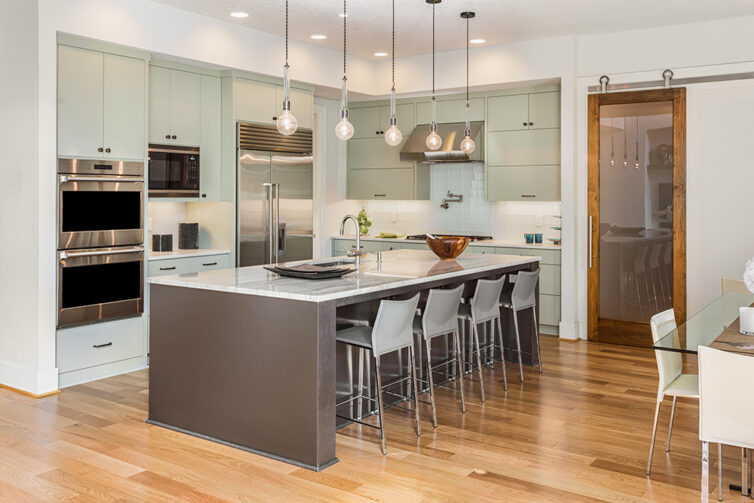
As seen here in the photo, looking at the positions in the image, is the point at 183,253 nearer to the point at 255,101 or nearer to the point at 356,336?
the point at 255,101

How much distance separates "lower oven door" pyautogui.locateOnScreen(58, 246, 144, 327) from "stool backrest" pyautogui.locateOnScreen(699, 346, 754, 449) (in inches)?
165

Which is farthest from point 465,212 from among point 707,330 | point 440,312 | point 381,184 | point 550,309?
point 707,330

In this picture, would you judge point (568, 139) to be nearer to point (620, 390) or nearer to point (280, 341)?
point (620, 390)

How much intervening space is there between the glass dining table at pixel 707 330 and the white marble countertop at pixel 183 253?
402cm

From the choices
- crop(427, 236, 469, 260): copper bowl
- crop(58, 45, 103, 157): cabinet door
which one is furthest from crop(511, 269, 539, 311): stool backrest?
crop(58, 45, 103, 157): cabinet door

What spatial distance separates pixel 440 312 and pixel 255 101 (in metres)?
3.23

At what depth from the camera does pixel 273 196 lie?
22.4ft

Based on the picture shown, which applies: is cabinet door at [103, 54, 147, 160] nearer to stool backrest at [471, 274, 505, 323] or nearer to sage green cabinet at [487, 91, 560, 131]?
stool backrest at [471, 274, 505, 323]

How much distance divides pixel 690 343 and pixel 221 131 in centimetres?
464

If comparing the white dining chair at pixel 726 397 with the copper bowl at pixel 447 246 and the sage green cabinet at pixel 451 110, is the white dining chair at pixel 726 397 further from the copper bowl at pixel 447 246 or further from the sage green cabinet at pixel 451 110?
the sage green cabinet at pixel 451 110

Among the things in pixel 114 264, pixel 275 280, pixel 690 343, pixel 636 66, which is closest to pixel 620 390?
pixel 690 343

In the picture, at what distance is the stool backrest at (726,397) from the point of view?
2.79 m

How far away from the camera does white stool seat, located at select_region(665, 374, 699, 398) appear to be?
11.3 ft

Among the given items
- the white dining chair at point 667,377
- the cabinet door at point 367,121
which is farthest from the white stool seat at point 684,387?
the cabinet door at point 367,121
